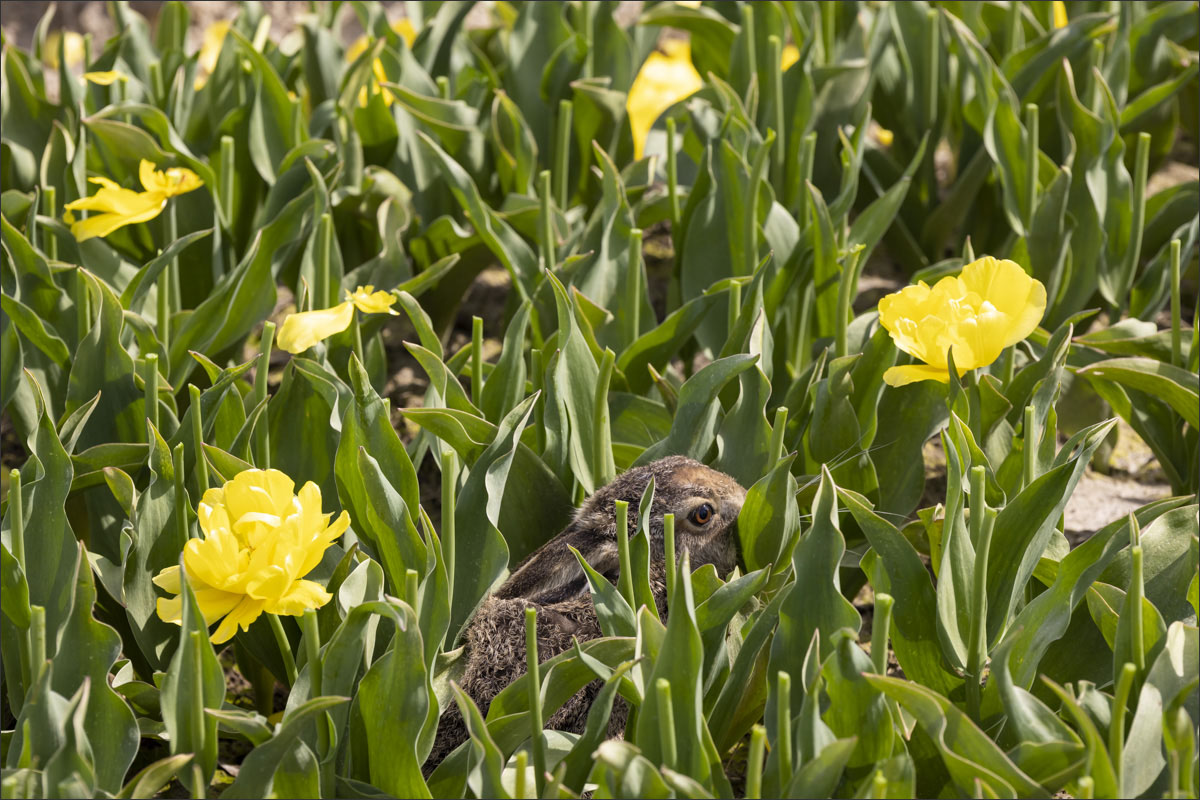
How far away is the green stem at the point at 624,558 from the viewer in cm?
191

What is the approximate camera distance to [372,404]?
2.27 m

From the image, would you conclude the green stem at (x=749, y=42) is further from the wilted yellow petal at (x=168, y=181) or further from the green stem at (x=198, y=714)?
the green stem at (x=198, y=714)

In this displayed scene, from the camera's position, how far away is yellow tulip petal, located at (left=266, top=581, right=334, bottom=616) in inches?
71.8

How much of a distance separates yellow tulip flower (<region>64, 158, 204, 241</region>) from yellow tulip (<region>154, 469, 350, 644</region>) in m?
1.19

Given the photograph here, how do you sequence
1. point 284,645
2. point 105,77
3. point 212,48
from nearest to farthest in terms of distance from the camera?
point 284,645, point 105,77, point 212,48

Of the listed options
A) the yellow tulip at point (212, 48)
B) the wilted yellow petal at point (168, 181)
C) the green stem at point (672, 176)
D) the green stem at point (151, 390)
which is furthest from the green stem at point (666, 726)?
the yellow tulip at point (212, 48)

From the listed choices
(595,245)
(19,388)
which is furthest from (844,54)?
(19,388)

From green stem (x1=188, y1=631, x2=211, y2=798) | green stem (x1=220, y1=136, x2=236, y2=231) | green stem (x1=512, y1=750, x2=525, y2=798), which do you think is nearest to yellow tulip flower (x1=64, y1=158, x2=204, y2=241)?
green stem (x1=220, y1=136, x2=236, y2=231)

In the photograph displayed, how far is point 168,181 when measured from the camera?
2982mm

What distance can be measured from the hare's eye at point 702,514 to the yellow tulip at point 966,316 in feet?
1.39

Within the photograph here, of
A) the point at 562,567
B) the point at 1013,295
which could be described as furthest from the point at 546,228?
the point at 1013,295

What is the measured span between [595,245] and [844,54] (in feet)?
4.16

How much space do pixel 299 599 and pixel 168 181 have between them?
1516 millimetres

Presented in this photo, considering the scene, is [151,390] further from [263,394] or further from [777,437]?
[777,437]
